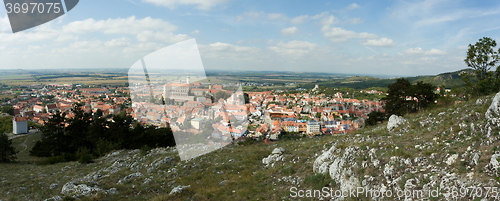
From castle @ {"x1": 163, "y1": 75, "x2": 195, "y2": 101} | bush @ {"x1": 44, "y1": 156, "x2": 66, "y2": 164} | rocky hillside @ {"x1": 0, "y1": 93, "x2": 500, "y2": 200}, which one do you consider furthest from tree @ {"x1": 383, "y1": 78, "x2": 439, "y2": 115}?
bush @ {"x1": 44, "y1": 156, "x2": 66, "y2": 164}

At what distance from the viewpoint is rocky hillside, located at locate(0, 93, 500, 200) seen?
3.60 metres

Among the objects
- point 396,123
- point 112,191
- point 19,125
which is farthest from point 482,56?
point 19,125

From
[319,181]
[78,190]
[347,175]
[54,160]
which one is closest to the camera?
[347,175]

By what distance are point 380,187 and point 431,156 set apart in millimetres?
1373

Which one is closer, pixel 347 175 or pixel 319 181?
pixel 347 175

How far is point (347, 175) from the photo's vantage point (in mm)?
4746

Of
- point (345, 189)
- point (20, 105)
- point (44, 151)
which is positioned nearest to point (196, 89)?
point (345, 189)

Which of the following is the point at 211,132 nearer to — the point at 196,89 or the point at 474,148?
the point at 196,89

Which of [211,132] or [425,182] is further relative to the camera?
[211,132]

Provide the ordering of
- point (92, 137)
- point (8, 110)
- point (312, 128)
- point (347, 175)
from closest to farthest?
point (347, 175)
point (92, 137)
point (312, 128)
point (8, 110)

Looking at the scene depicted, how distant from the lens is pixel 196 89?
6.96 metres

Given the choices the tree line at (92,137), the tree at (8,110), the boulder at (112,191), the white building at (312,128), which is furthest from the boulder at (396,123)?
the tree at (8,110)

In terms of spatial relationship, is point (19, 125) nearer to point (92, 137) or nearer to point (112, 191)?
point (92, 137)

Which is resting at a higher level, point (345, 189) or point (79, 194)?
point (345, 189)
